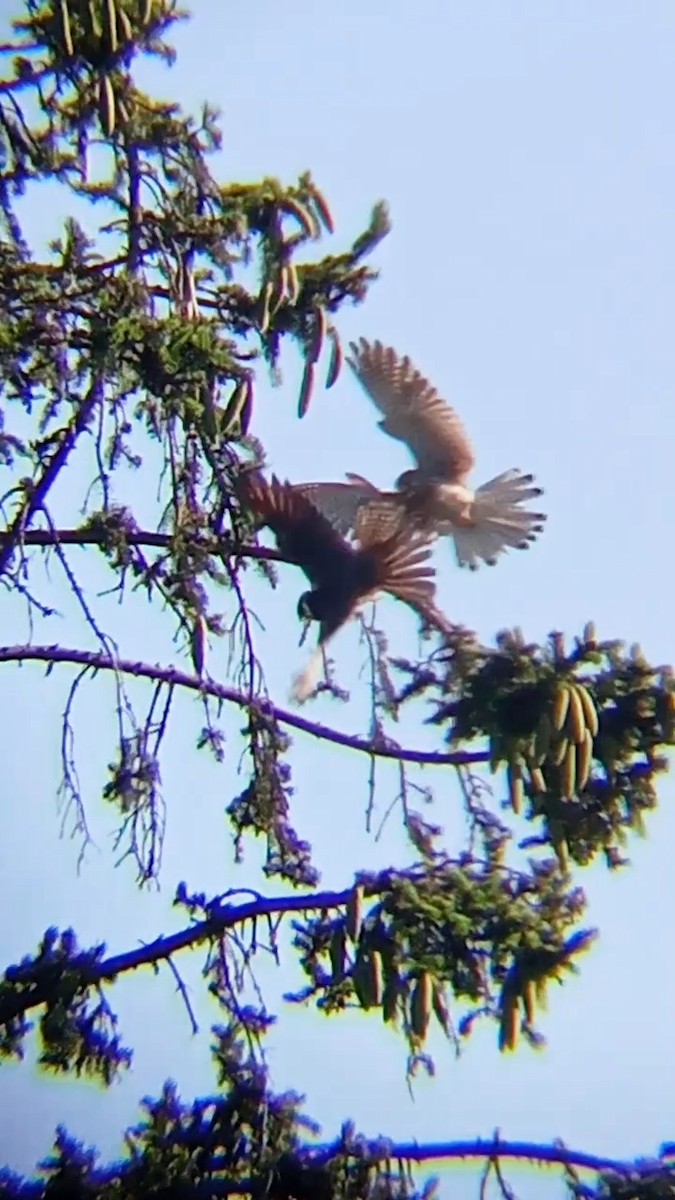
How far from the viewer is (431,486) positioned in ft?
30.0

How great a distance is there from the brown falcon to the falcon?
101 cm

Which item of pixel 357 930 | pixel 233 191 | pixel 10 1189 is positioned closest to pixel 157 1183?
pixel 10 1189

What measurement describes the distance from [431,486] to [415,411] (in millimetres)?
330

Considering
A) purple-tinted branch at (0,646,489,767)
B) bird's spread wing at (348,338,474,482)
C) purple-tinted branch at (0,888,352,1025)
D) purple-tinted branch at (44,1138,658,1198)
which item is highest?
bird's spread wing at (348,338,474,482)

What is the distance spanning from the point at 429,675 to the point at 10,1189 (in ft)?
6.19

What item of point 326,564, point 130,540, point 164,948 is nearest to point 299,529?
point 326,564

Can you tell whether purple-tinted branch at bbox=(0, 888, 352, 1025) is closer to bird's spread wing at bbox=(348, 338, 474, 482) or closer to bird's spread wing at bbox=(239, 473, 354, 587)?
bird's spread wing at bbox=(239, 473, 354, 587)

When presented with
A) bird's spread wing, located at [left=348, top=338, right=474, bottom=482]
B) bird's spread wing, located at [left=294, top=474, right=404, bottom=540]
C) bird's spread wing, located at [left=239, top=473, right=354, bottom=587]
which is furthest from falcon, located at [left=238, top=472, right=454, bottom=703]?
bird's spread wing, located at [left=348, top=338, right=474, bottom=482]

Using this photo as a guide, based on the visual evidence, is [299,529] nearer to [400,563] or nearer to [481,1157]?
[400,563]

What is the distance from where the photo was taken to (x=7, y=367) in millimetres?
6441

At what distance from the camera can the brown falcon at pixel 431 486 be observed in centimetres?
877

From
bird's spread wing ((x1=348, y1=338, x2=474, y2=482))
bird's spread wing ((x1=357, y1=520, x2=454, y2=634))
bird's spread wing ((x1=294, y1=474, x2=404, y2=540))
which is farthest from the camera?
bird's spread wing ((x1=348, y1=338, x2=474, y2=482))

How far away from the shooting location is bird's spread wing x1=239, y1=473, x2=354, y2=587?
7.24 metres

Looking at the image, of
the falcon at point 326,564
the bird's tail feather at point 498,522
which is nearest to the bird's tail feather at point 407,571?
the falcon at point 326,564
